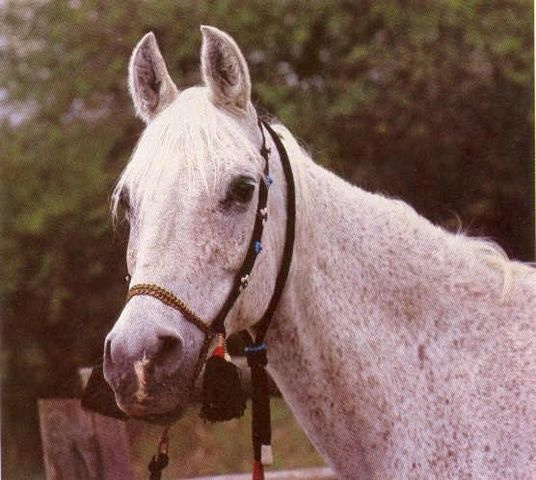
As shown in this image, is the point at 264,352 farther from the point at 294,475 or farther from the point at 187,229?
the point at 294,475

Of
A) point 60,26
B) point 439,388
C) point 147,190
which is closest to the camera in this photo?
point 147,190

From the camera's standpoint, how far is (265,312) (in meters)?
1.69

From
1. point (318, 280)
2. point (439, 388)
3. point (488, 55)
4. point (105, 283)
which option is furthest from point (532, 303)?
point (105, 283)

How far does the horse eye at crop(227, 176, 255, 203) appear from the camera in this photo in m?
1.59

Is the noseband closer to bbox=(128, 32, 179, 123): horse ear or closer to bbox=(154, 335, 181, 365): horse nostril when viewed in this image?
bbox=(154, 335, 181, 365): horse nostril

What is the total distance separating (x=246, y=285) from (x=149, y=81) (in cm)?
60

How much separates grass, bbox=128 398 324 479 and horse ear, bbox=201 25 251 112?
1342 mm

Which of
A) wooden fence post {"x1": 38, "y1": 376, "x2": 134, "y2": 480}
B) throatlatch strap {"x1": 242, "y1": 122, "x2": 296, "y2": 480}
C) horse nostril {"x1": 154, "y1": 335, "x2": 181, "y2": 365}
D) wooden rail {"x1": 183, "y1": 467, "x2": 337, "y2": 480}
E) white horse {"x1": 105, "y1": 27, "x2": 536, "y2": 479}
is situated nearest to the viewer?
horse nostril {"x1": 154, "y1": 335, "x2": 181, "y2": 365}

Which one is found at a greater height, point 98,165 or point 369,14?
point 369,14

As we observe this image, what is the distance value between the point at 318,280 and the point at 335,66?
4.07 feet

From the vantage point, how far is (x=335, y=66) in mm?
2695

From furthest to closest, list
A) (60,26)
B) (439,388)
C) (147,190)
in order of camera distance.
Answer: (60,26) < (439,388) < (147,190)

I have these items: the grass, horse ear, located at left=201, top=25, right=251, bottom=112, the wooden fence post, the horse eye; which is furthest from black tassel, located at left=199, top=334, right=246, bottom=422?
the wooden fence post

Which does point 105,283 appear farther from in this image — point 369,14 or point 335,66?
point 369,14
